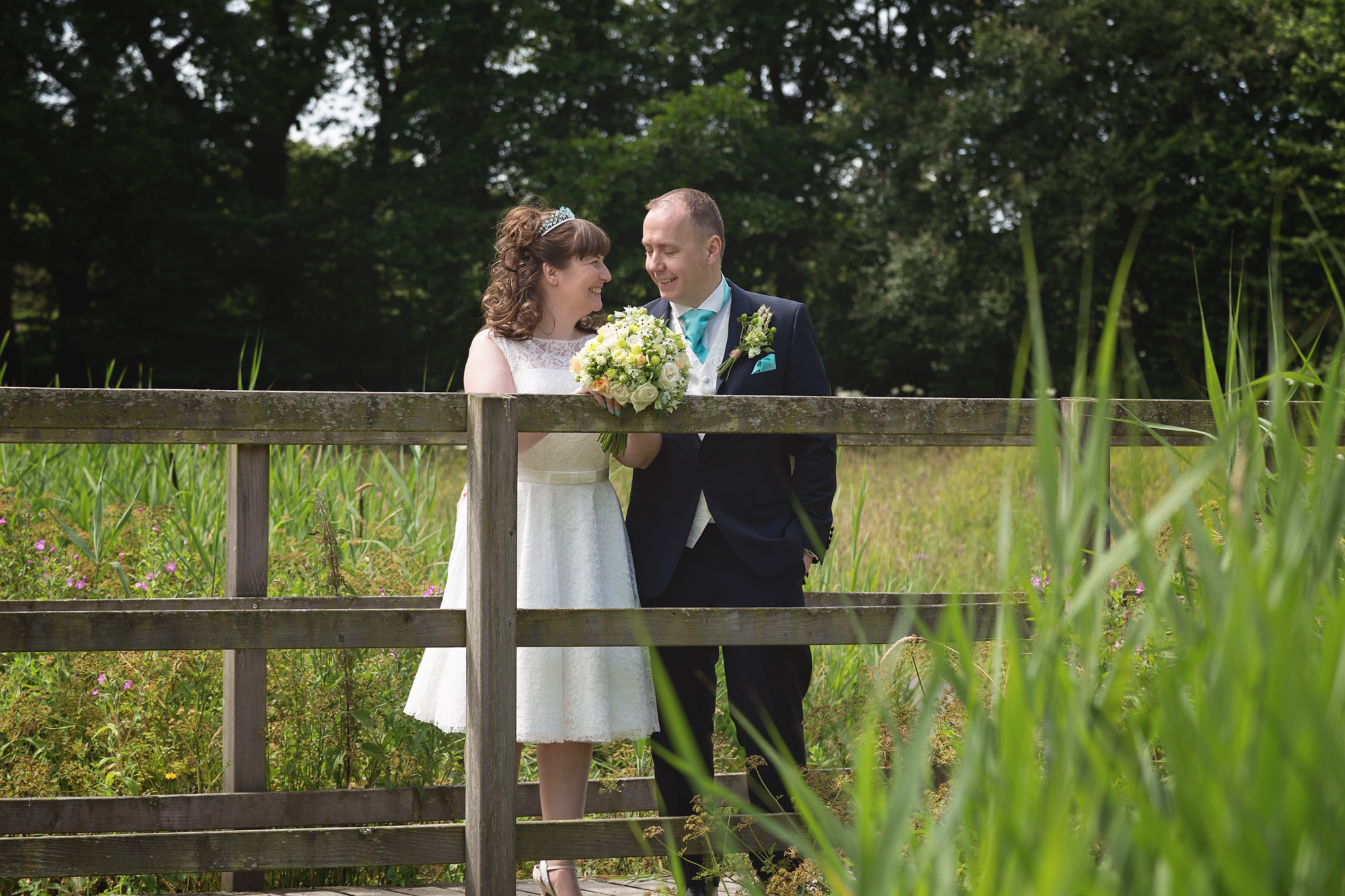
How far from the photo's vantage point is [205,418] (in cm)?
252

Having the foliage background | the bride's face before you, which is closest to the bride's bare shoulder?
the bride's face

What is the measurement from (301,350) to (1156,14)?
59.5 ft

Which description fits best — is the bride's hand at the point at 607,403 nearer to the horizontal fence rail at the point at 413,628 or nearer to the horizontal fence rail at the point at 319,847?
the horizontal fence rail at the point at 413,628

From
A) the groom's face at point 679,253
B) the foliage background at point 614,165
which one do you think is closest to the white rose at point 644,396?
the groom's face at point 679,253

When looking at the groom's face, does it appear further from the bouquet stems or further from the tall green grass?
Answer: the tall green grass

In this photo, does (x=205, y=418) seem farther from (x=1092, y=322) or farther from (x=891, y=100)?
(x=1092, y=322)

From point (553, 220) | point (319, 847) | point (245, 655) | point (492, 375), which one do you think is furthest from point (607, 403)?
point (245, 655)

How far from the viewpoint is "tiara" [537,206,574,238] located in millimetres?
3152

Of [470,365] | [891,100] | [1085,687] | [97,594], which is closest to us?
[1085,687]

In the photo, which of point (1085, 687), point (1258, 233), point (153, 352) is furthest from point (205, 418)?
point (1258, 233)

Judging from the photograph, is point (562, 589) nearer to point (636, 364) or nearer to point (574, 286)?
point (636, 364)

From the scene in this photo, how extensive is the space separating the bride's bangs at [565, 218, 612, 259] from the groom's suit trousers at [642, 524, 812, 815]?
884 mm

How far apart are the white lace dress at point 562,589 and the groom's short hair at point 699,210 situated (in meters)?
0.56

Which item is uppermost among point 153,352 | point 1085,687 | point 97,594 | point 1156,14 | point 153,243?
point 1156,14
